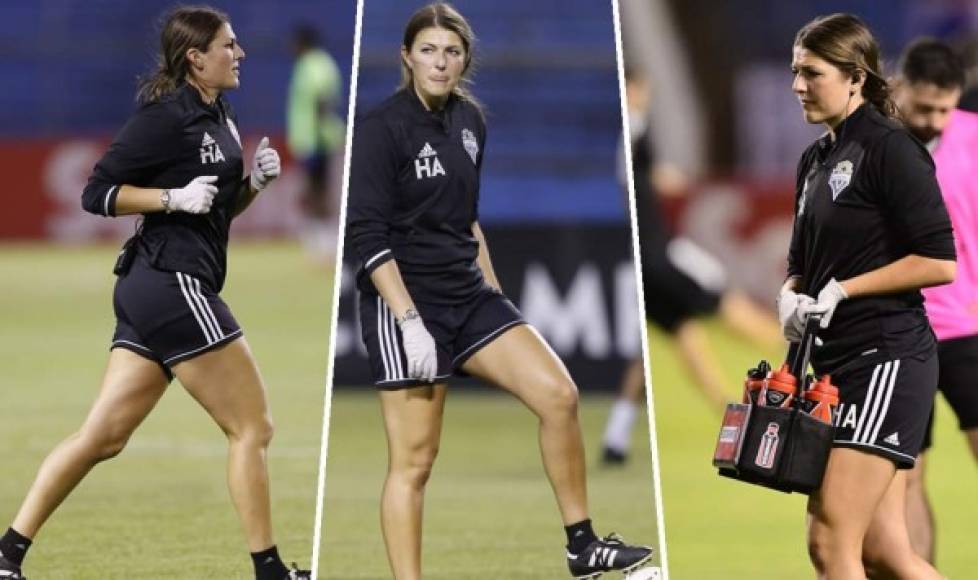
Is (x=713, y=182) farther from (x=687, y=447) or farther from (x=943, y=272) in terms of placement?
(x=943, y=272)

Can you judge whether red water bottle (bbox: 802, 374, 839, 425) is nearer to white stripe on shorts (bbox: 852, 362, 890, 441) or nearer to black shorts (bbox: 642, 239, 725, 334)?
white stripe on shorts (bbox: 852, 362, 890, 441)

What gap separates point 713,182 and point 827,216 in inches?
492

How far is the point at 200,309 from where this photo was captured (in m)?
6.44

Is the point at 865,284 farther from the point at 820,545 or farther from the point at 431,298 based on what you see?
the point at 431,298

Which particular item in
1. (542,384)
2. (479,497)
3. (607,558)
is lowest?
(479,497)

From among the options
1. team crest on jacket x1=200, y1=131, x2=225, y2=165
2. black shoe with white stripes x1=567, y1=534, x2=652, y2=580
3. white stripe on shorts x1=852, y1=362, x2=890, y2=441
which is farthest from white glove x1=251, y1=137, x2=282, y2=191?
white stripe on shorts x1=852, y1=362, x2=890, y2=441

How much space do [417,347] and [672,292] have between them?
571 cm

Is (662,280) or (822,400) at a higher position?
(662,280)

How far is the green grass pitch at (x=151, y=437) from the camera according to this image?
7582mm

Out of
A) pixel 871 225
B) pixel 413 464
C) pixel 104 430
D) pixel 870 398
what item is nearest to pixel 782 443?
pixel 870 398

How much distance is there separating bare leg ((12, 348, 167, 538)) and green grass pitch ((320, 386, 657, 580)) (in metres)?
1.17

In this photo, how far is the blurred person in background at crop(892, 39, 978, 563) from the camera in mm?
7062

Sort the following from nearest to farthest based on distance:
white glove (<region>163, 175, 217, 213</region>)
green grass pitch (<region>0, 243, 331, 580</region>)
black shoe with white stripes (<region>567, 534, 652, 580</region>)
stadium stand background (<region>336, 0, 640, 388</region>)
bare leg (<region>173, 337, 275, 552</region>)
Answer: white glove (<region>163, 175, 217, 213</region>) < black shoe with white stripes (<region>567, 534, 652, 580</region>) < bare leg (<region>173, 337, 275, 552</region>) < green grass pitch (<region>0, 243, 331, 580</region>) < stadium stand background (<region>336, 0, 640, 388</region>)

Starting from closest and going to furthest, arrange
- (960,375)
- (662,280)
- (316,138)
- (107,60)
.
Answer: (960,375)
(662,280)
(316,138)
(107,60)
